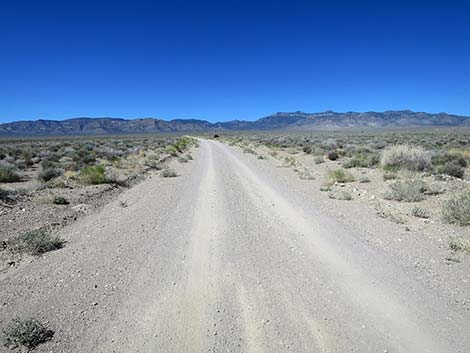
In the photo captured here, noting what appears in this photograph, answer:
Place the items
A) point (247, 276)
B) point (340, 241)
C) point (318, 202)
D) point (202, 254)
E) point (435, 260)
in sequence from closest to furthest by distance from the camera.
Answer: point (247, 276)
point (435, 260)
point (202, 254)
point (340, 241)
point (318, 202)

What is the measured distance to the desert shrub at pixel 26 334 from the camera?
143 inches

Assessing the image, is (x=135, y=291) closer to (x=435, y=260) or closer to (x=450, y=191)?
(x=435, y=260)

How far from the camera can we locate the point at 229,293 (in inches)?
189

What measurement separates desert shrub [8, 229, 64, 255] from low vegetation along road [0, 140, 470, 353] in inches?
11.4

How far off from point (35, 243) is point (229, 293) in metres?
4.23

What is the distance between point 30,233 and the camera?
7012 mm

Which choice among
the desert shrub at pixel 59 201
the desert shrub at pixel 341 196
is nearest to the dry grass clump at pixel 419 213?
the desert shrub at pixel 341 196

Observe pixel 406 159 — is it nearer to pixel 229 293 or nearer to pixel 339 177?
pixel 339 177

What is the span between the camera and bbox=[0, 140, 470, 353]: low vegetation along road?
373 cm

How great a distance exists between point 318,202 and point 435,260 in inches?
200

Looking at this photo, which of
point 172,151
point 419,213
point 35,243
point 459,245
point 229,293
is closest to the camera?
point 229,293

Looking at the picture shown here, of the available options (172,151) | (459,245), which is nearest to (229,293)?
(459,245)

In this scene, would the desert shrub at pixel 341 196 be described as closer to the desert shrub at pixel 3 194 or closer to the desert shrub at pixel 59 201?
the desert shrub at pixel 59 201

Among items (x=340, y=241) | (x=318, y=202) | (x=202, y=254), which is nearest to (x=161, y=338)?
(x=202, y=254)
